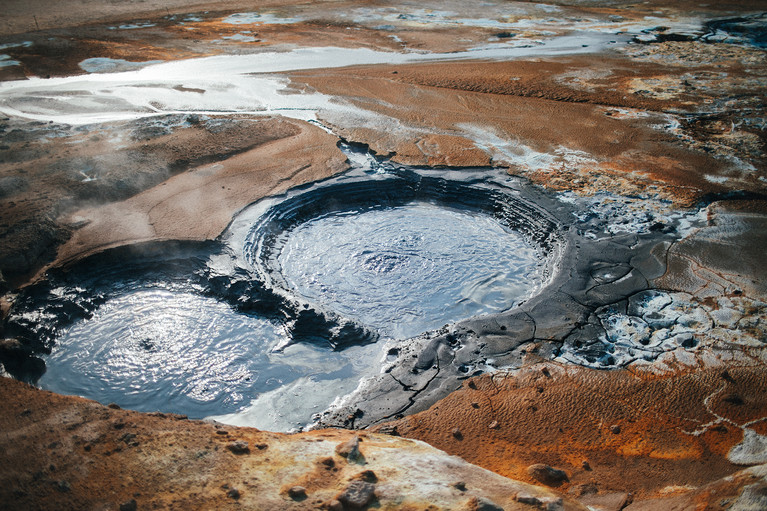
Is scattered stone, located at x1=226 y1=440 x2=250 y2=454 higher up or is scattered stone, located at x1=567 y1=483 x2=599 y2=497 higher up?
scattered stone, located at x1=226 y1=440 x2=250 y2=454

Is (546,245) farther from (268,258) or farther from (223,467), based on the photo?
(223,467)

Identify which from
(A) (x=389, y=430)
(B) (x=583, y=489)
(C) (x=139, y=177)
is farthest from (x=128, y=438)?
(C) (x=139, y=177)

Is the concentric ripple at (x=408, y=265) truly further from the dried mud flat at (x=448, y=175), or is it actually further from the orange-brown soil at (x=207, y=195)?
the orange-brown soil at (x=207, y=195)

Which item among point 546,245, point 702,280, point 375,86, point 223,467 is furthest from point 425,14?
point 223,467

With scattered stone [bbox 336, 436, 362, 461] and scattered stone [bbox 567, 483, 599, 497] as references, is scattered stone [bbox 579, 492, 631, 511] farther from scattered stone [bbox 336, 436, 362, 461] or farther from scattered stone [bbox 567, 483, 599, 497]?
scattered stone [bbox 336, 436, 362, 461]

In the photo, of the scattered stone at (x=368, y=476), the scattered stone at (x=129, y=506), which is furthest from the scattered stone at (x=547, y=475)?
the scattered stone at (x=129, y=506)

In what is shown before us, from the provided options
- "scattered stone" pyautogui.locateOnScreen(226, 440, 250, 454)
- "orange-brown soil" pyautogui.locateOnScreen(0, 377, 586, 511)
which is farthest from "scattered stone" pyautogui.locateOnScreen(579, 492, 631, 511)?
"scattered stone" pyautogui.locateOnScreen(226, 440, 250, 454)

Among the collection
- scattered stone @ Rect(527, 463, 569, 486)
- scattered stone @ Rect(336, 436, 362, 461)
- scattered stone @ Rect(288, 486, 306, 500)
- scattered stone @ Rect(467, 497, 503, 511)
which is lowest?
scattered stone @ Rect(527, 463, 569, 486)
